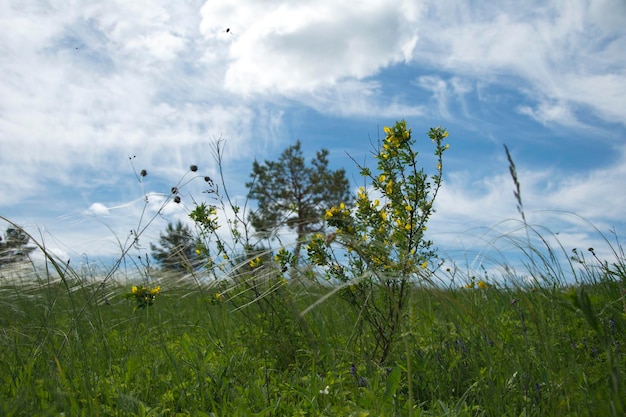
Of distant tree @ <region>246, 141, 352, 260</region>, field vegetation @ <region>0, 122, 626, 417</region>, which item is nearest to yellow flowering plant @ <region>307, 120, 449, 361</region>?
field vegetation @ <region>0, 122, 626, 417</region>

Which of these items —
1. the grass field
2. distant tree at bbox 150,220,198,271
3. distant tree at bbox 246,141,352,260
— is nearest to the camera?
the grass field

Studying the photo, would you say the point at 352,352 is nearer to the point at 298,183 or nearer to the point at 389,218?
the point at 389,218

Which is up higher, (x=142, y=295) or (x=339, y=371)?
(x=142, y=295)

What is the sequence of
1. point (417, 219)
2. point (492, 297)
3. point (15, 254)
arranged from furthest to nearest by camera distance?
point (15, 254), point (492, 297), point (417, 219)

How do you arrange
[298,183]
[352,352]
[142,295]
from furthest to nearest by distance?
[298,183] < [142,295] < [352,352]

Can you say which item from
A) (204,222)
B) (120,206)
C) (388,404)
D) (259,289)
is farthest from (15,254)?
(388,404)

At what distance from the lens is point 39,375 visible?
10.2 ft

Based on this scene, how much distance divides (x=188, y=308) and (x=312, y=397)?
3.98 metres

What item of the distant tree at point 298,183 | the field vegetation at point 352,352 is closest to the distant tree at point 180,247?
the field vegetation at point 352,352

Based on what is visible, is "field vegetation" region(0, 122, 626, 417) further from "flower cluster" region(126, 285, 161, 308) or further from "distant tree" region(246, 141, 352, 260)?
"distant tree" region(246, 141, 352, 260)

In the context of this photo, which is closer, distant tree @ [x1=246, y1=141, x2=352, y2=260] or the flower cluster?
the flower cluster

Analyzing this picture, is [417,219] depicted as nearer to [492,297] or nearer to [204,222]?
[204,222]

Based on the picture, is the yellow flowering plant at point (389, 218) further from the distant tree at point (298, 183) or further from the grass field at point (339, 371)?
the distant tree at point (298, 183)

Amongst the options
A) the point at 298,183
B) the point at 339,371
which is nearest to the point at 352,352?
the point at 339,371
